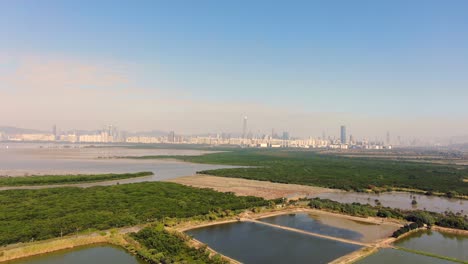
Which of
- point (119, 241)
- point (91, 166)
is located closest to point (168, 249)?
point (119, 241)

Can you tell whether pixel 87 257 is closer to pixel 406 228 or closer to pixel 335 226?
pixel 335 226

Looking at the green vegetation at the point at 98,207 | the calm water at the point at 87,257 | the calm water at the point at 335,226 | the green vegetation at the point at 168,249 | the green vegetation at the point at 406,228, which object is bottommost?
the calm water at the point at 335,226

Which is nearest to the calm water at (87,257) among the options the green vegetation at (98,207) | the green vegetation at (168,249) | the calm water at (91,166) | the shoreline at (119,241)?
the shoreline at (119,241)

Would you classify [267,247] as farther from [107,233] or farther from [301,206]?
[301,206]

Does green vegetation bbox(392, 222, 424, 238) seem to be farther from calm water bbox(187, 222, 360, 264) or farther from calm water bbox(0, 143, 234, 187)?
calm water bbox(0, 143, 234, 187)

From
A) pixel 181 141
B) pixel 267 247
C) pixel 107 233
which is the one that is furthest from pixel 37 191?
pixel 181 141

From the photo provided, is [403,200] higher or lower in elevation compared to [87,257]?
lower

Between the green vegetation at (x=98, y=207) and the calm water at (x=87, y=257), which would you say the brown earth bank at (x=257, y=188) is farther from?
the calm water at (x=87, y=257)
